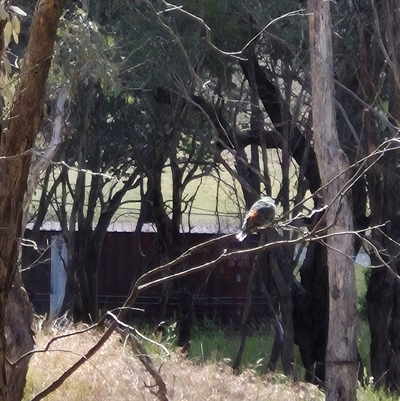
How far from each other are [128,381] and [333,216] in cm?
245

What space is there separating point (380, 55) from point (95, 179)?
8.16m

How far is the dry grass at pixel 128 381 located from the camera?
25.1 ft

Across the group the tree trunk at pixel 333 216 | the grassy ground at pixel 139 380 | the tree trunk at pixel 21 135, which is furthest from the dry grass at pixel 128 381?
the tree trunk at pixel 21 135

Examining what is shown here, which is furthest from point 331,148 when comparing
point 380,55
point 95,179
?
point 95,179

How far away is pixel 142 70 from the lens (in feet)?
35.7

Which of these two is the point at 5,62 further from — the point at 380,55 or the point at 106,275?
the point at 106,275

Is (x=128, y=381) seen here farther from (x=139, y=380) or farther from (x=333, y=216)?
(x=333, y=216)

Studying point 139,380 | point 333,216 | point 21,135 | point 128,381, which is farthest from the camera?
point 333,216

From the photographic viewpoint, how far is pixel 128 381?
7.72 meters

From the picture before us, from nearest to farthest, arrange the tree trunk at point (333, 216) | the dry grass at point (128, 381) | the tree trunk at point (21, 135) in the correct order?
1. the tree trunk at point (21, 135)
2. the dry grass at point (128, 381)
3. the tree trunk at point (333, 216)

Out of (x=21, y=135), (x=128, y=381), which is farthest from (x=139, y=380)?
(x=21, y=135)

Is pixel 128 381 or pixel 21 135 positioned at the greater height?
pixel 21 135

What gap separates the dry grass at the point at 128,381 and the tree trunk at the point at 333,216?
48 centimetres

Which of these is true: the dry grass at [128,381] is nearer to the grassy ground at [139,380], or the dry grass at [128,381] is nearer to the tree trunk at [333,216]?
the grassy ground at [139,380]
